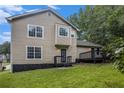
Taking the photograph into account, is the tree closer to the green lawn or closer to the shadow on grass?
the green lawn

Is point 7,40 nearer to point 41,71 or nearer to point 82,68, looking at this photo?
point 41,71

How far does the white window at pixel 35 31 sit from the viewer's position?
339 inches

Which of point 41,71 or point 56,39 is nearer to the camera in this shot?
point 41,71

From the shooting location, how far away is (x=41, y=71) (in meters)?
7.79

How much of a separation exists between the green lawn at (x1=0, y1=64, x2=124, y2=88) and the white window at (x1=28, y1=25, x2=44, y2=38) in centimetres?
145

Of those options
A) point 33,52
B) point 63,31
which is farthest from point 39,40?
point 63,31

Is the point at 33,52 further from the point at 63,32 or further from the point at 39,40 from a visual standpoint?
the point at 63,32

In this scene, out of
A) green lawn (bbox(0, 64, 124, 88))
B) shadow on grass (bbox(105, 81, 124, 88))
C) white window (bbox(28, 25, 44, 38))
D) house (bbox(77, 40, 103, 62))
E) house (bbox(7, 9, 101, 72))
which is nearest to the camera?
shadow on grass (bbox(105, 81, 124, 88))

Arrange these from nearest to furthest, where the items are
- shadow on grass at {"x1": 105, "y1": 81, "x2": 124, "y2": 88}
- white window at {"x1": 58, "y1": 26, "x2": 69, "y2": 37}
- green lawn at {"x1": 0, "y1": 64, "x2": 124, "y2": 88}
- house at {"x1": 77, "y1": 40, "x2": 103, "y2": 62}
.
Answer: shadow on grass at {"x1": 105, "y1": 81, "x2": 124, "y2": 88} < green lawn at {"x1": 0, "y1": 64, "x2": 124, "y2": 88} < house at {"x1": 77, "y1": 40, "x2": 103, "y2": 62} < white window at {"x1": 58, "y1": 26, "x2": 69, "y2": 37}

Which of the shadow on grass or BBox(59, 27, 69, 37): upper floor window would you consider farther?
BBox(59, 27, 69, 37): upper floor window

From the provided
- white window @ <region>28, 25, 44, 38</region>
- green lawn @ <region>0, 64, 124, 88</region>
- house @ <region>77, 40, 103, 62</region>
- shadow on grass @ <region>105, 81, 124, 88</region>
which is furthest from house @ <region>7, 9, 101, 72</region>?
shadow on grass @ <region>105, 81, 124, 88</region>

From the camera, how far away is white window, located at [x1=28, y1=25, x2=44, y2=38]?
28.2ft
